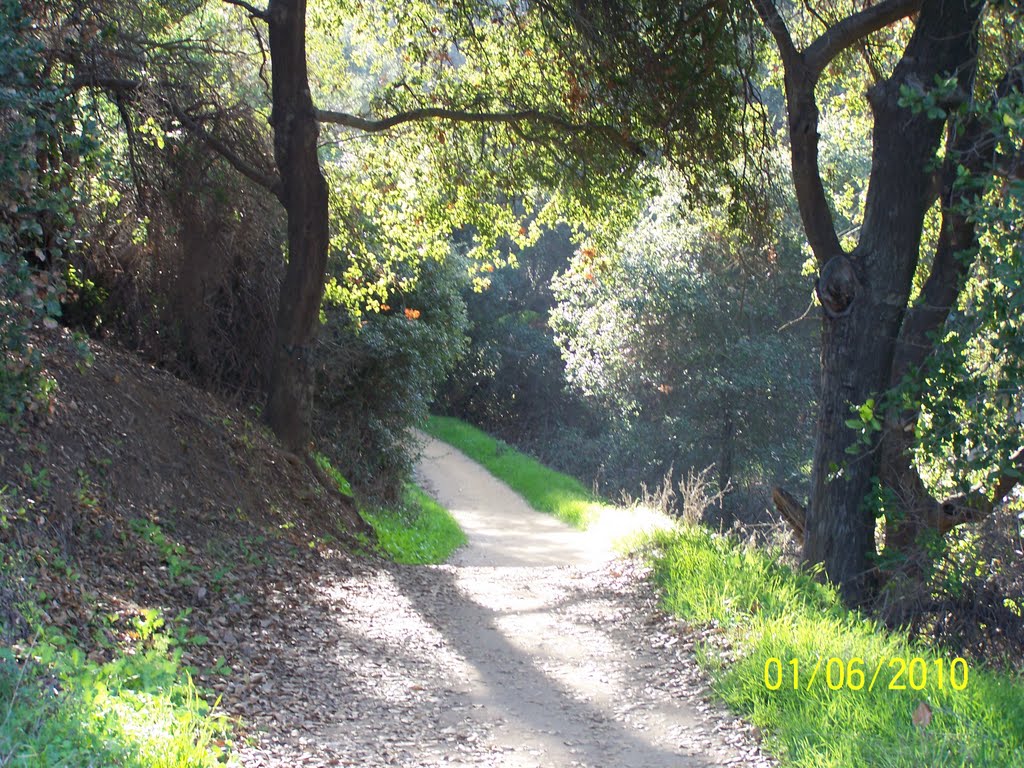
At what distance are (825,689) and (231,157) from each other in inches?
328

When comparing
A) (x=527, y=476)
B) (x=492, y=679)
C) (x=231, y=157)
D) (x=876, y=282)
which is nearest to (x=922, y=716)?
(x=492, y=679)

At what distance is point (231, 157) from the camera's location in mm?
10719

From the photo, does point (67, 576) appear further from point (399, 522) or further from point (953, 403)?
point (399, 522)

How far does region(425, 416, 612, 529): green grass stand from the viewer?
20.4m

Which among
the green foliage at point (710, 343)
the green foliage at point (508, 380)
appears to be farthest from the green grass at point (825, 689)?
the green foliage at point (508, 380)

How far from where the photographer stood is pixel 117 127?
1009cm

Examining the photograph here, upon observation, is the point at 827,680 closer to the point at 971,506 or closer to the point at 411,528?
the point at 971,506

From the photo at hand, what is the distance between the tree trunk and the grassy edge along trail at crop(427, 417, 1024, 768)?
0.90 metres

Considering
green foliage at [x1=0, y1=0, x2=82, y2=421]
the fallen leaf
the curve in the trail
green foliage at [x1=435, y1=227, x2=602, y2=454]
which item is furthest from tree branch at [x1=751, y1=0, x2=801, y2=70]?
green foliage at [x1=435, y1=227, x2=602, y2=454]

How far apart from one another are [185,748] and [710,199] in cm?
935

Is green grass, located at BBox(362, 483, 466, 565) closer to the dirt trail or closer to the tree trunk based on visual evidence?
the dirt trail

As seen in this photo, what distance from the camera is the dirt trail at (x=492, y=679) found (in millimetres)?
5090

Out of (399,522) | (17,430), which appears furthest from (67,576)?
(399,522)
